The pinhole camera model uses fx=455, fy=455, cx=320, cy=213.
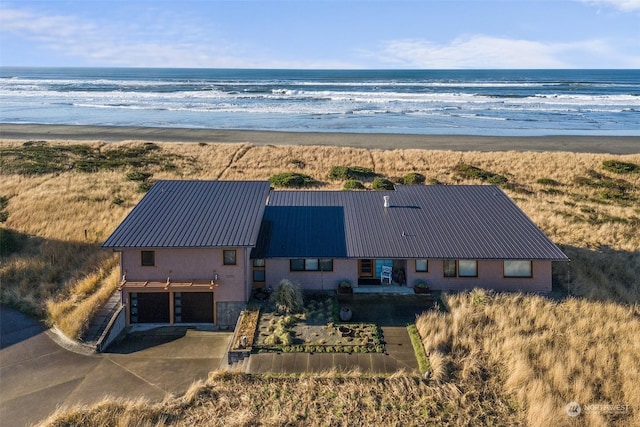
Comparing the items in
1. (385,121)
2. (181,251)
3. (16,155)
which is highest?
(385,121)

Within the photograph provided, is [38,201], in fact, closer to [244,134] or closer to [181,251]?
[181,251]

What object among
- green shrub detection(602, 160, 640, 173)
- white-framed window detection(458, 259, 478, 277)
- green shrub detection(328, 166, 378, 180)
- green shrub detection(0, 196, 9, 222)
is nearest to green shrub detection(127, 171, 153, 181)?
green shrub detection(0, 196, 9, 222)

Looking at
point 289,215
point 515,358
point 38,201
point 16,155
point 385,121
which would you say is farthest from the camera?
point 385,121

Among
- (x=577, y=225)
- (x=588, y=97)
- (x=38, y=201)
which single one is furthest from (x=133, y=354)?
(x=588, y=97)

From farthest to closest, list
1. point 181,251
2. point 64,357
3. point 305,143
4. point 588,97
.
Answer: point 588,97 < point 305,143 < point 181,251 < point 64,357

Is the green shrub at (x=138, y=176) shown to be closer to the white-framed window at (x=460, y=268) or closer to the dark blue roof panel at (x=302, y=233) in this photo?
the dark blue roof panel at (x=302, y=233)

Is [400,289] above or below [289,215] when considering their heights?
below

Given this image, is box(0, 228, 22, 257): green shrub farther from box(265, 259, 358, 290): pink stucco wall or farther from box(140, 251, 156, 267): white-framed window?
box(265, 259, 358, 290): pink stucco wall
